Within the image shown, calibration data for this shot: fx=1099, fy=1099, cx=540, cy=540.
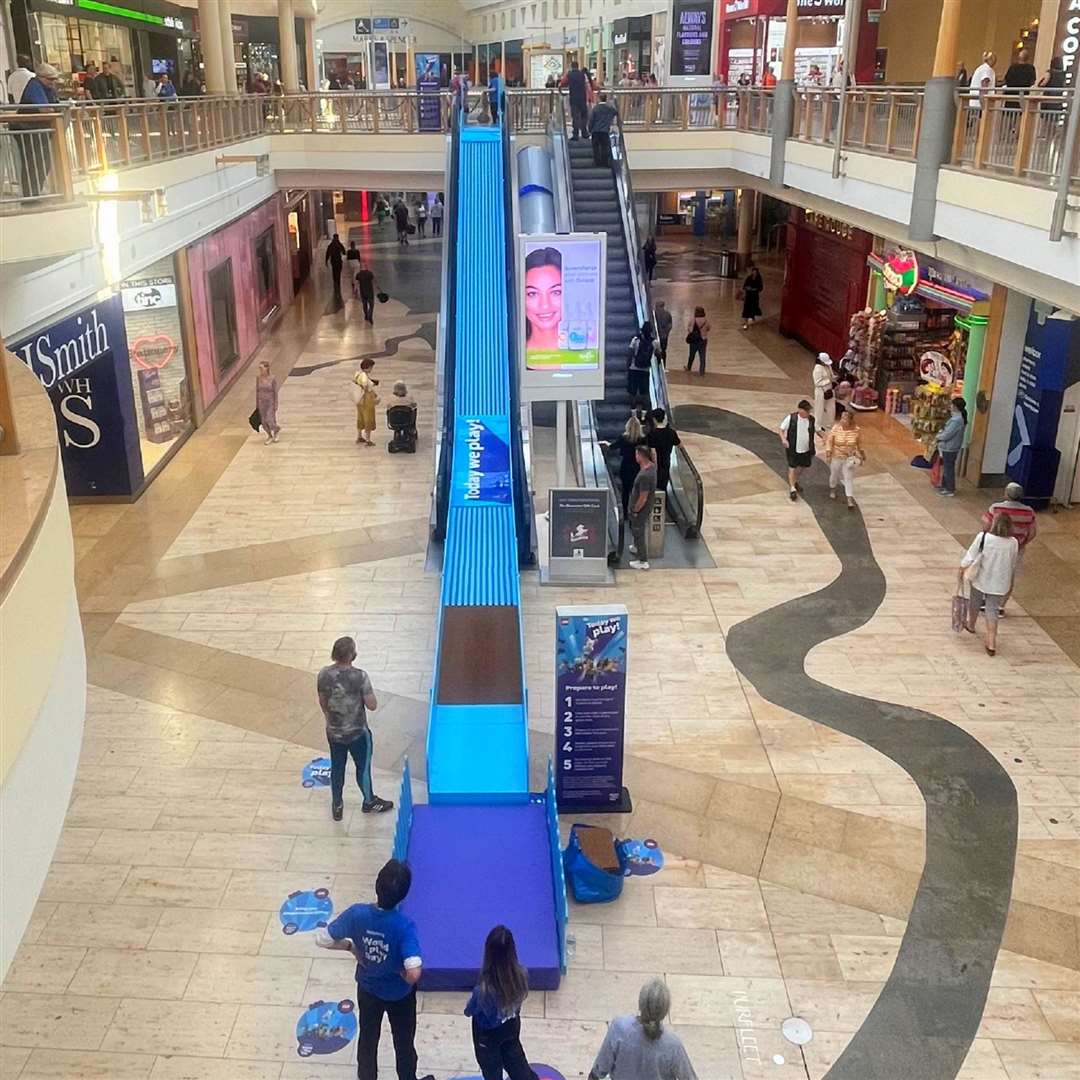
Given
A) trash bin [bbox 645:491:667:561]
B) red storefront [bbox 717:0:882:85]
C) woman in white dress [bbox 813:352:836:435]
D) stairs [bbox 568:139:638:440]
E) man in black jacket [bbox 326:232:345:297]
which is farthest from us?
man in black jacket [bbox 326:232:345:297]

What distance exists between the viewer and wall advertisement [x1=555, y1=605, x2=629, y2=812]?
7.25m

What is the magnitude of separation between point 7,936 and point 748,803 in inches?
223

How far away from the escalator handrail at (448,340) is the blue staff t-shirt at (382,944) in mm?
7369

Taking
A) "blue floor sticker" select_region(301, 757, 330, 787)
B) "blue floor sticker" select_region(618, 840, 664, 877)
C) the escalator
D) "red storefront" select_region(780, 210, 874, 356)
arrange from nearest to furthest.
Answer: "blue floor sticker" select_region(618, 840, 664, 877) → "blue floor sticker" select_region(301, 757, 330, 787) → the escalator → "red storefront" select_region(780, 210, 874, 356)

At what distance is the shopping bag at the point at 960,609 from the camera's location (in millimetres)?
10109

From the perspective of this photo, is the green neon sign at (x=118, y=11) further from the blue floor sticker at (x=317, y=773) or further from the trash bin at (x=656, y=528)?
the blue floor sticker at (x=317, y=773)

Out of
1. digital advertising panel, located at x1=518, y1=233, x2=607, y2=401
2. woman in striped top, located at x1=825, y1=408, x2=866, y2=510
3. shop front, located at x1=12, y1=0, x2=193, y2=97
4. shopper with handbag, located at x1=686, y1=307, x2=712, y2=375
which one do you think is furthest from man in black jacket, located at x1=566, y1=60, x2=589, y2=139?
digital advertising panel, located at x1=518, y1=233, x2=607, y2=401

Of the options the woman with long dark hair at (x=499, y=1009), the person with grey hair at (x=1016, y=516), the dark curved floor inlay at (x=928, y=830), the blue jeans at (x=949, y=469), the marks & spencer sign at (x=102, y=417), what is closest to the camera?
the woman with long dark hair at (x=499, y=1009)

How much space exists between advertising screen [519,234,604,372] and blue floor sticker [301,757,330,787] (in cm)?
456

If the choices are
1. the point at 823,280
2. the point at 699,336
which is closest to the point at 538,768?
the point at 699,336

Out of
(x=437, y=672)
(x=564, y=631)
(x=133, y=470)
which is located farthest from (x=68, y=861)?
(x=133, y=470)

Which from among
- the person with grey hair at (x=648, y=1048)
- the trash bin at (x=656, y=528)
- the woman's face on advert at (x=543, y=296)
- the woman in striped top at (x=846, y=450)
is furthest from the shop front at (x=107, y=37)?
the person with grey hair at (x=648, y=1048)

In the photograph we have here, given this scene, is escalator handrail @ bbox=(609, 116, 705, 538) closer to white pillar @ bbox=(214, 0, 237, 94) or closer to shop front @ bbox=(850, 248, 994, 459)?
shop front @ bbox=(850, 248, 994, 459)

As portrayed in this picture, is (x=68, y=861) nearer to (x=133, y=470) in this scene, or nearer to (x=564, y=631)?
(x=564, y=631)
